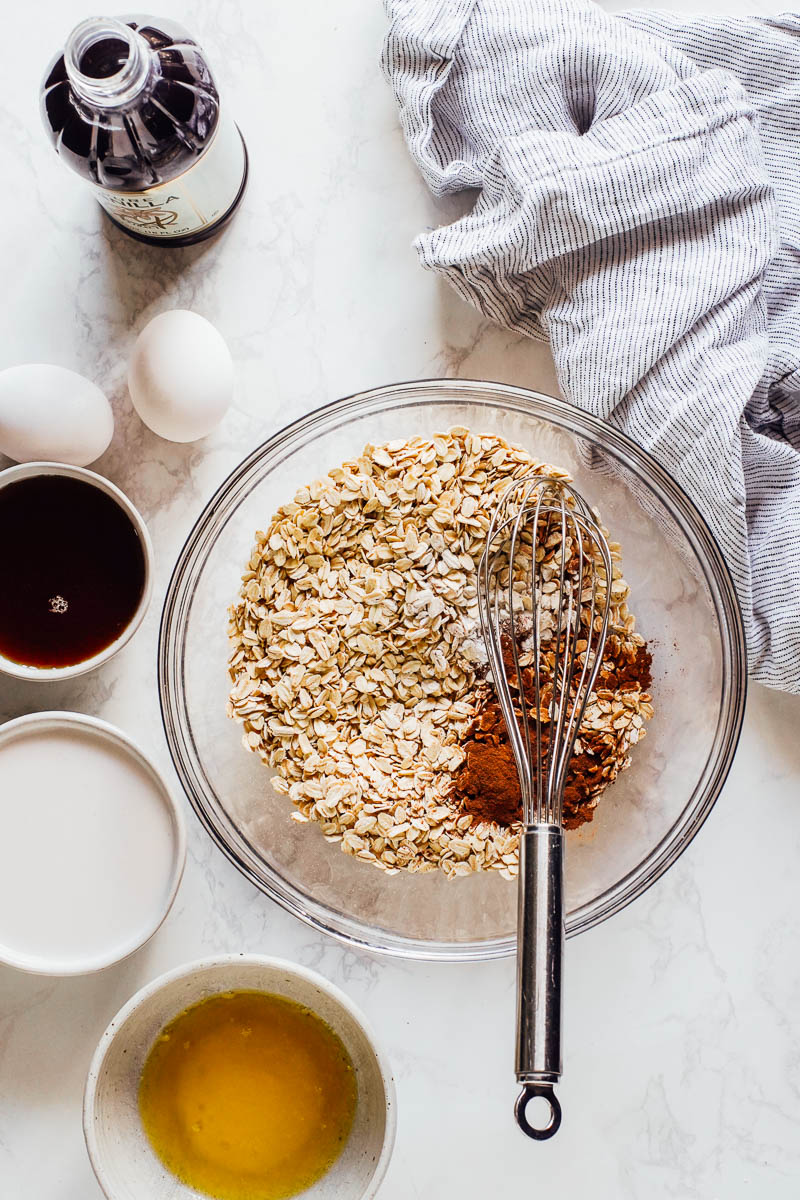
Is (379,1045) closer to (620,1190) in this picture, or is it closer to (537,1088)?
(537,1088)

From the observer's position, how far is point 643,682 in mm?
975

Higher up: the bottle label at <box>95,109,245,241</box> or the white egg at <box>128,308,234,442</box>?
the bottle label at <box>95,109,245,241</box>

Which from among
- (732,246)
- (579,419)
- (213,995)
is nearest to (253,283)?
(579,419)

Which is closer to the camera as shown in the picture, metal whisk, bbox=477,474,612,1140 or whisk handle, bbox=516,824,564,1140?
whisk handle, bbox=516,824,564,1140

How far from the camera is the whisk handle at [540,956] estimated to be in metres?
0.76

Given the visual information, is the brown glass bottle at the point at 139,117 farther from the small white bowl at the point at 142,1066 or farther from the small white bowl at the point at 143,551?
the small white bowl at the point at 142,1066

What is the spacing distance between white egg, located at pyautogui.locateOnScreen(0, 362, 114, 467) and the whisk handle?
59cm

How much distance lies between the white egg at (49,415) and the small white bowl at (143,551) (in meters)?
0.02

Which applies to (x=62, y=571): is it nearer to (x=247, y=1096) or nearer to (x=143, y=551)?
(x=143, y=551)

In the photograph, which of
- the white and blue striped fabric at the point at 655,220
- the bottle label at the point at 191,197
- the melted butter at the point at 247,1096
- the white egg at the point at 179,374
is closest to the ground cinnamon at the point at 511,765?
the white and blue striped fabric at the point at 655,220

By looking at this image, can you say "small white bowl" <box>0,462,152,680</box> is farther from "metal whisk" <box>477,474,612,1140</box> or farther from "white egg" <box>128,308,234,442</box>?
"metal whisk" <box>477,474,612,1140</box>

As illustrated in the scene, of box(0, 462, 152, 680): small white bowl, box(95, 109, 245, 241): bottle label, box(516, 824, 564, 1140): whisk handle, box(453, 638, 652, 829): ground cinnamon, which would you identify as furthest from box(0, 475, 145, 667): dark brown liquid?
box(516, 824, 564, 1140): whisk handle

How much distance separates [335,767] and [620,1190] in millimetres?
588

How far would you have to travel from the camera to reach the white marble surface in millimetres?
1068
